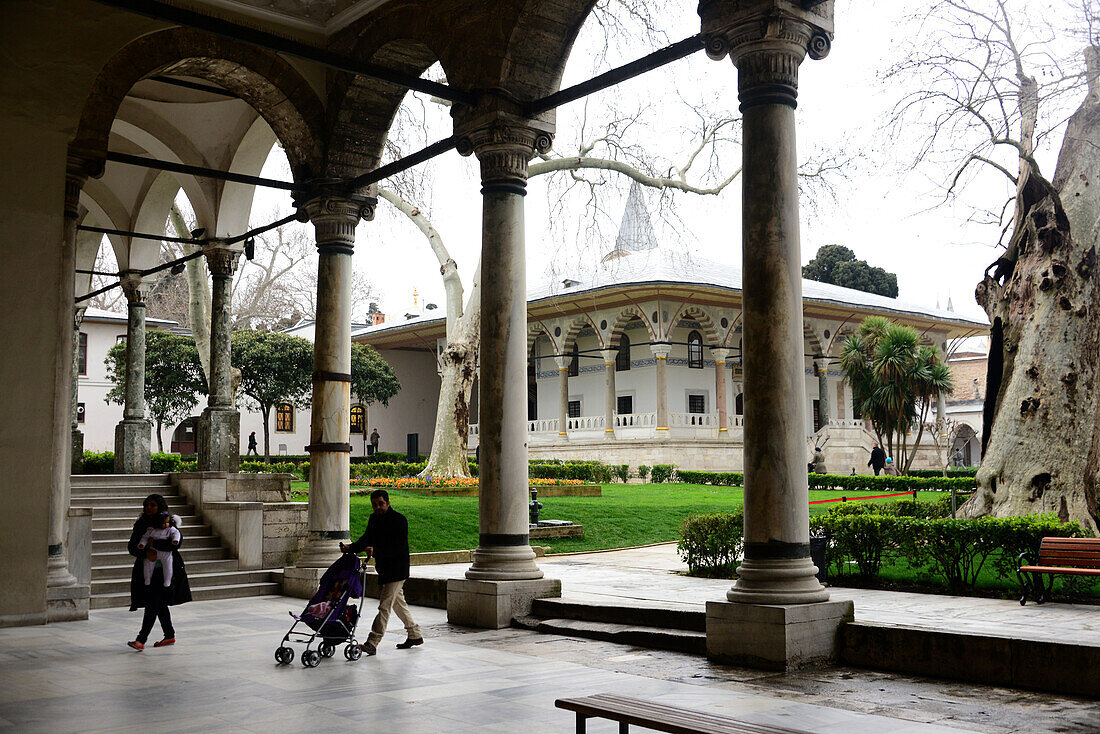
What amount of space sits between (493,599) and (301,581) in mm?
3614

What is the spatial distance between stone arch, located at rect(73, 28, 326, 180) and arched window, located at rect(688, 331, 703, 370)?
26457mm

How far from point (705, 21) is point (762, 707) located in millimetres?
4601

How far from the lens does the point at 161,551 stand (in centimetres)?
773

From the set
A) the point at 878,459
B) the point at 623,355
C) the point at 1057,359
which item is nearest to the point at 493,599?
the point at 1057,359

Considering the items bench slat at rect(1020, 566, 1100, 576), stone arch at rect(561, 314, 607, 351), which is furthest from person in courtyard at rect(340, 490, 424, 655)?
stone arch at rect(561, 314, 607, 351)

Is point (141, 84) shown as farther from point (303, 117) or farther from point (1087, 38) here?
point (1087, 38)

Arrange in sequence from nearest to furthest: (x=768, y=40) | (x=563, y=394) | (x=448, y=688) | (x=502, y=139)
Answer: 1. (x=448, y=688)
2. (x=768, y=40)
3. (x=502, y=139)
4. (x=563, y=394)

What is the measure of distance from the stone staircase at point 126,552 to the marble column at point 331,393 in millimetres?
1235

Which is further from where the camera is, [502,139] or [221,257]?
[221,257]

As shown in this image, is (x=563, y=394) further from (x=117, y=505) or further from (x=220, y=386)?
(x=117, y=505)

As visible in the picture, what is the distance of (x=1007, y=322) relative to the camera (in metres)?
12.7

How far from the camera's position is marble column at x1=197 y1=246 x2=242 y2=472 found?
13.5 meters

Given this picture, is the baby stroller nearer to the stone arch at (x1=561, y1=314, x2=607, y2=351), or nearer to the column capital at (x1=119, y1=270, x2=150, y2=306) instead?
the column capital at (x1=119, y1=270, x2=150, y2=306)

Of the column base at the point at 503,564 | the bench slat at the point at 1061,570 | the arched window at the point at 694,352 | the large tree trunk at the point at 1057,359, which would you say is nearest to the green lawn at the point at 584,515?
the column base at the point at 503,564
